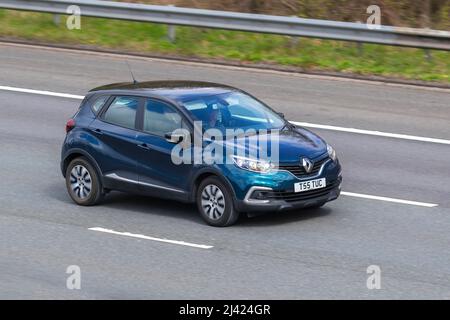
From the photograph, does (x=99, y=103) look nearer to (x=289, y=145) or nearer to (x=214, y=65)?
(x=289, y=145)

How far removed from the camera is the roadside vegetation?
866 inches

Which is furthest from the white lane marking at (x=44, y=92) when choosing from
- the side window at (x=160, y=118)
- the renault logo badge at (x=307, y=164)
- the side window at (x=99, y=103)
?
the renault logo badge at (x=307, y=164)

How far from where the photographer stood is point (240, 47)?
919 inches

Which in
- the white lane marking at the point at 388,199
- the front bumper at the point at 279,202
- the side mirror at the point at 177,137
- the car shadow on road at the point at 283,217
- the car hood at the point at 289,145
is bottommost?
the car shadow on road at the point at 283,217

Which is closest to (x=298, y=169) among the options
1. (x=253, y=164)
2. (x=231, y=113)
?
(x=253, y=164)

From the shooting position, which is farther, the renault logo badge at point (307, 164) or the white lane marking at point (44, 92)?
the white lane marking at point (44, 92)

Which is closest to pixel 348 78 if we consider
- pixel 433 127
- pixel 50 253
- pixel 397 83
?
pixel 397 83

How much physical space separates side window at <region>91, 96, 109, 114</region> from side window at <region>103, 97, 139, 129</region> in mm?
149

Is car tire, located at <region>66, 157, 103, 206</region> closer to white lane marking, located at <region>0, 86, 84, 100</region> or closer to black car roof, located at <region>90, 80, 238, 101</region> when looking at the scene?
black car roof, located at <region>90, 80, 238, 101</region>

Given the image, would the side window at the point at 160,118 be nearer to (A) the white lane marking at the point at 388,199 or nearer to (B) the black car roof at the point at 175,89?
(B) the black car roof at the point at 175,89

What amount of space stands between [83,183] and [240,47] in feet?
30.9

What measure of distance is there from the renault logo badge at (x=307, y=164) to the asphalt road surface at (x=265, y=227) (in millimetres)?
706

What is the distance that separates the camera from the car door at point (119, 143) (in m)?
14.2

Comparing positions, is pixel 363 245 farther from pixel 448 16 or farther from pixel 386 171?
pixel 448 16
